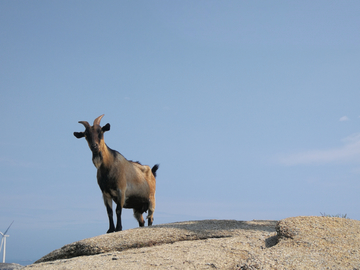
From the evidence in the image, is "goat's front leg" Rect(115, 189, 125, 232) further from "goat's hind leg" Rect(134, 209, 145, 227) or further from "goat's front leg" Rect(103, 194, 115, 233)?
"goat's hind leg" Rect(134, 209, 145, 227)

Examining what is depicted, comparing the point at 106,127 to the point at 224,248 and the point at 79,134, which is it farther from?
the point at 224,248

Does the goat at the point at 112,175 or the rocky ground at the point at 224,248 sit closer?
the rocky ground at the point at 224,248

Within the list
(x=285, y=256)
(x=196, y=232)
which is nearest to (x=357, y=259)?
(x=285, y=256)

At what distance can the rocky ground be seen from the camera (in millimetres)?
4945

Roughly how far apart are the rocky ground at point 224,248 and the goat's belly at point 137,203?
4323 millimetres

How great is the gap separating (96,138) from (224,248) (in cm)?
581

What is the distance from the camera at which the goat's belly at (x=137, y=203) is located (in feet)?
38.4

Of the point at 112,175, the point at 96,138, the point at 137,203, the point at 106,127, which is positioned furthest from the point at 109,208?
the point at 106,127

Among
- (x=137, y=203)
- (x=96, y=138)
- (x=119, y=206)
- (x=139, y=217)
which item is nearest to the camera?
(x=96, y=138)

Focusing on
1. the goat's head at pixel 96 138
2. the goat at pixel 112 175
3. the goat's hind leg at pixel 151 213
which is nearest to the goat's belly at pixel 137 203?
the goat at pixel 112 175

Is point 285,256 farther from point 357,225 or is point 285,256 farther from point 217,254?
point 357,225

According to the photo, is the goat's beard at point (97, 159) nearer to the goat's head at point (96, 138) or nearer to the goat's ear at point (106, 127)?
the goat's head at point (96, 138)

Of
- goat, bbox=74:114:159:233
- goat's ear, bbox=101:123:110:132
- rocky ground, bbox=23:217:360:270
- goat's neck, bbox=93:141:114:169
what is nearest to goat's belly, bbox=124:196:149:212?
goat, bbox=74:114:159:233

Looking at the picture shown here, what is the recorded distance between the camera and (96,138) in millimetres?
10242
